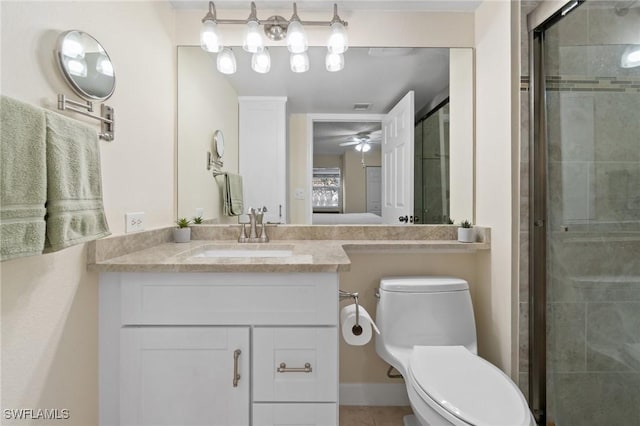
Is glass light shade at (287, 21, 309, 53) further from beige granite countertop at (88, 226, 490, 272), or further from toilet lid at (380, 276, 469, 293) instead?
toilet lid at (380, 276, 469, 293)

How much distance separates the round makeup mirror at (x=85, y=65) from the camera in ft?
3.34

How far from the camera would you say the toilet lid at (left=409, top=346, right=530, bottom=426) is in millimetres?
1034

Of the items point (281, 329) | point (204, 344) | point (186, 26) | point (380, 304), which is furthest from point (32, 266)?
point (186, 26)

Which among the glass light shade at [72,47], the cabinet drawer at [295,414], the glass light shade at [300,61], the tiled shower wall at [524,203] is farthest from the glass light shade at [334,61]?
the cabinet drawer at [295,414]

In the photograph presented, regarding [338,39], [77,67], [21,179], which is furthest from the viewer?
[338,39]

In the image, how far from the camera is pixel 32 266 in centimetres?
93

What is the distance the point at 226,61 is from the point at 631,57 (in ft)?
5.52

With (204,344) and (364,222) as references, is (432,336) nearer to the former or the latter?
(364,222)

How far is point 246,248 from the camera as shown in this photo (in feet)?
5.47

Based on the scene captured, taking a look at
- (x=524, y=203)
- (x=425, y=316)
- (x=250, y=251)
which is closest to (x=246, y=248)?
(x=250, y=251)

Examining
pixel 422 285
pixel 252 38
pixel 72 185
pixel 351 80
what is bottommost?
pixel 422 285

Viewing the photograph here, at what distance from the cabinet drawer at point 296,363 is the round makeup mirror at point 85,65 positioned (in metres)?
0.98

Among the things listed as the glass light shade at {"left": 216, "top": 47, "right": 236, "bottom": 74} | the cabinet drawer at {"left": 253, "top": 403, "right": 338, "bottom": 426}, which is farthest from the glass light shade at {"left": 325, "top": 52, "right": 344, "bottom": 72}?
the cabinet drawer at {"left": 253, "top": 403, "right": 338, "bottom": 426}

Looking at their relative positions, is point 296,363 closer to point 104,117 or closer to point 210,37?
point 104,117
